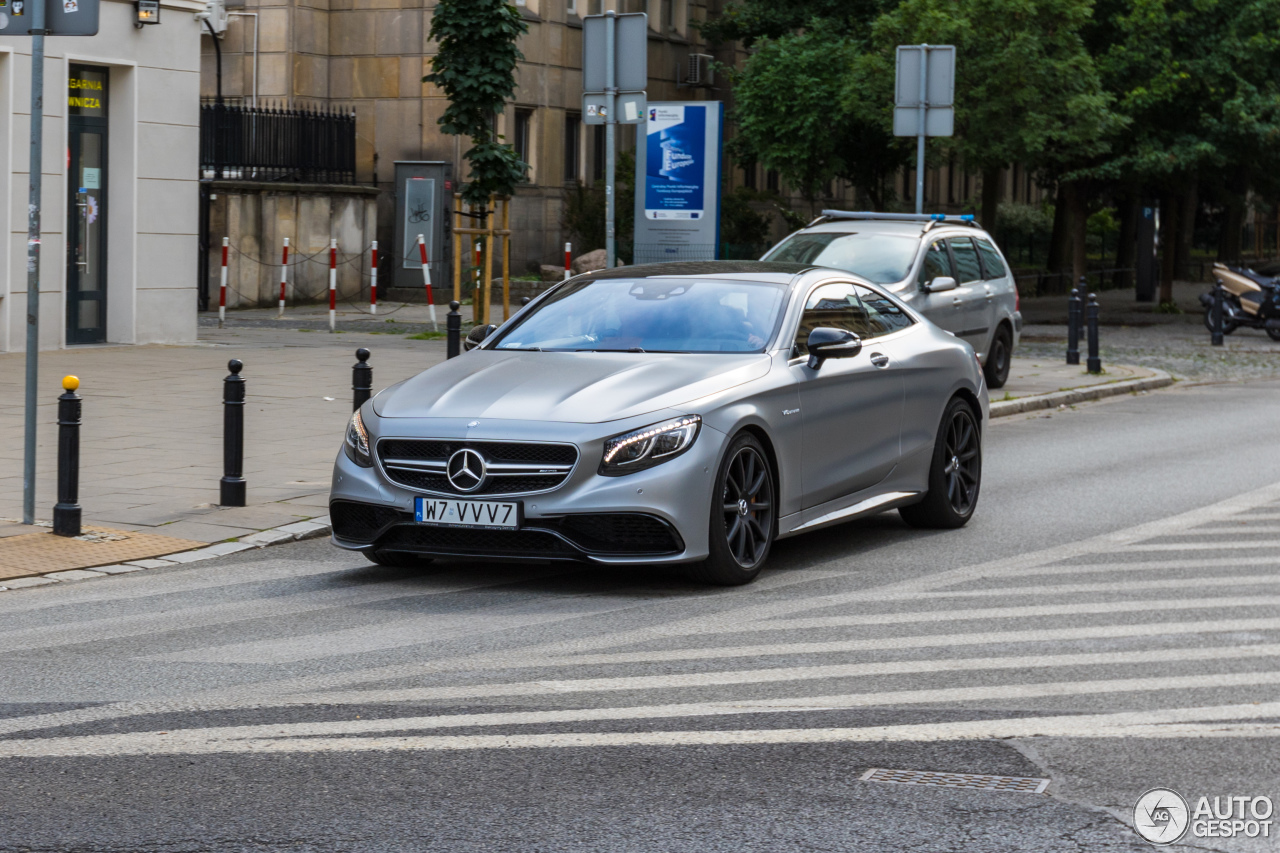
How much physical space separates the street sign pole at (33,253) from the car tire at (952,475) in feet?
15.0

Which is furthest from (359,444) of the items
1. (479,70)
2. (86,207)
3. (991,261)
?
(479,70)

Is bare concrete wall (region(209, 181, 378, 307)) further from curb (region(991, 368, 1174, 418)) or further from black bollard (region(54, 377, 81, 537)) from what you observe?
black bollard (region(54, 377, 81, 537))

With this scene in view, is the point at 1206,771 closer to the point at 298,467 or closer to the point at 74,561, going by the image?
the point at 74,561

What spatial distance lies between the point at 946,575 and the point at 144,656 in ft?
12.3

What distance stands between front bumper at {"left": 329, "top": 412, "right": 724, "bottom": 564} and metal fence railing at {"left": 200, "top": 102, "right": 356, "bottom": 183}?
23.4 m

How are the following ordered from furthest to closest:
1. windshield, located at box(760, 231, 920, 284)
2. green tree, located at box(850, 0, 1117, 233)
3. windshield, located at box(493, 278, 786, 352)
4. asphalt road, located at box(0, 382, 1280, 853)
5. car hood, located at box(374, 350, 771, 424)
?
1. green tree, located at box(850, 0, 1117, 233)
2. windshield, located at box(760, 231, 920, 284)
3. windshield, located at box(493, 278, 786, 352)
4. car hood, located at box(374, 350, 771, 424)
5. asphalt road, located at box(0, 382, 1280, 853)

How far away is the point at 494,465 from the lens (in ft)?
25.8

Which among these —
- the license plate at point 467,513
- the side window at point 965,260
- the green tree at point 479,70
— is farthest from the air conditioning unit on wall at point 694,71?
the license plate at point 467,513

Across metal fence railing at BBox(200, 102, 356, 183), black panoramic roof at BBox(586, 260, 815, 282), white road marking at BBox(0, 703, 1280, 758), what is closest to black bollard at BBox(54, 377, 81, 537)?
black panoramic roof at BBox(586, 260, 815, 282)

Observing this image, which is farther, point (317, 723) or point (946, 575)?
point (946, 575)

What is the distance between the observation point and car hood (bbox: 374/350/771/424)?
7.95m

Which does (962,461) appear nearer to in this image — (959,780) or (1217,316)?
(959,780)

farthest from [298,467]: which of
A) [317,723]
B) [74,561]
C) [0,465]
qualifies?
[317,723]

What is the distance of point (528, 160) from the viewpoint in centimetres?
3669
